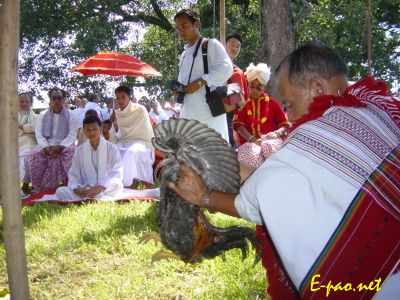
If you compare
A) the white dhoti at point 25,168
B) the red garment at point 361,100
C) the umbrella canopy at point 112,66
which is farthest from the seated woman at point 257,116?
the umbrella canopy at point 112,66

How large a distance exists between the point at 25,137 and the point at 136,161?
6.48ft

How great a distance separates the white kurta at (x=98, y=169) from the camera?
20.1ft

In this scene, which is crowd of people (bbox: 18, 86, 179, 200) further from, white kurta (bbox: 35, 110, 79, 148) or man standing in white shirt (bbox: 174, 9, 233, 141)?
man standing in white shirt (bbox: 174, 9, 233, 141)

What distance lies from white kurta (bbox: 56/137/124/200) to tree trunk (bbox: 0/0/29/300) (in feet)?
12.5

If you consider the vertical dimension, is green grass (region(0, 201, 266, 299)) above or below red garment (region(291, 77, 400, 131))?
below

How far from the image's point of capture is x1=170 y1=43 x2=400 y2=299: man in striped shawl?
1.59 metres

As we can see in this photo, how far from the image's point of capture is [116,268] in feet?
11.6

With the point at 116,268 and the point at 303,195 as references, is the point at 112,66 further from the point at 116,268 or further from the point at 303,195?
the point at 303,195

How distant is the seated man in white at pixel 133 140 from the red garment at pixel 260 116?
Answer: 2223 millimetres

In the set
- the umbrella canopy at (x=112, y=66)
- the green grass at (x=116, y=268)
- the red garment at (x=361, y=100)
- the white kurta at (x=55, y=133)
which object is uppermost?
the umbrella canopy at (x=112, y=66)

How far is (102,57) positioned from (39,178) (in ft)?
10.6

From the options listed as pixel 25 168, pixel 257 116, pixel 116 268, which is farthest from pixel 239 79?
pixel 25 168

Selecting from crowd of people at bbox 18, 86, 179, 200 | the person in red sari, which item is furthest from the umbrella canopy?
the person in red sari

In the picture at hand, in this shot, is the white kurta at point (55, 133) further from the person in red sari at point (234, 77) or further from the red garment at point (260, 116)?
the red garment at point (260, 116)
